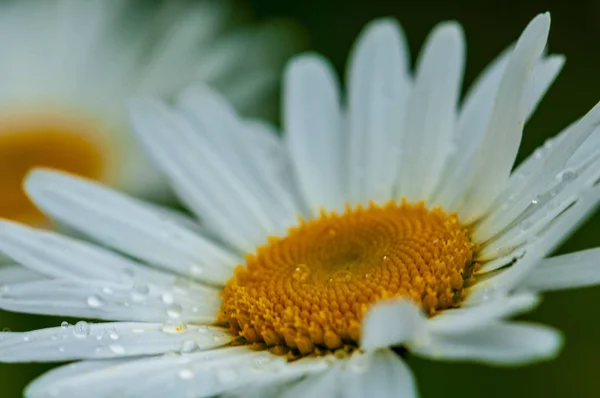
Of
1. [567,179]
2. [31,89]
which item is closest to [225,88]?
[31,89]

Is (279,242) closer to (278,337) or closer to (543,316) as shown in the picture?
(278,337)

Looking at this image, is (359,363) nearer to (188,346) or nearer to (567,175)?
(188,346)

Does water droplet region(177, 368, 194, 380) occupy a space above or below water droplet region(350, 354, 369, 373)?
above

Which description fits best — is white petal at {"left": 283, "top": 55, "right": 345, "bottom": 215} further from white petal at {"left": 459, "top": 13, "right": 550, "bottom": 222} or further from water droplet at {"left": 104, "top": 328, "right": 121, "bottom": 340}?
water droplet at {"left": 104, "top": 328, "right": 121, "bottom": 340}

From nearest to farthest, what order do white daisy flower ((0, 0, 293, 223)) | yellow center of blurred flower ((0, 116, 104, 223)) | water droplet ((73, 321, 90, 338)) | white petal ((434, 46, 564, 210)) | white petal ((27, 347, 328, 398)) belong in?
white petal ((27, 347, 328, 398)) → water droplet ((73, 321, 90, 338)) → white petal ((434, 46, 564, 210)) → yellow center of blurred flower ((0, 116, 104, 223)) → white daisy flower ((0, 0, 293, 223))

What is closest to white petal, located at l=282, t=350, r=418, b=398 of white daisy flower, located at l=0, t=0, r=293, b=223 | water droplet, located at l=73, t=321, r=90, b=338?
water droplet, located at l=73, t=321, r=90, b=338

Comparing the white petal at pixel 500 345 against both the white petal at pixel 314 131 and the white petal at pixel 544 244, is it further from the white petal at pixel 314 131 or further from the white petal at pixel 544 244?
the white petal at pixel 314 131

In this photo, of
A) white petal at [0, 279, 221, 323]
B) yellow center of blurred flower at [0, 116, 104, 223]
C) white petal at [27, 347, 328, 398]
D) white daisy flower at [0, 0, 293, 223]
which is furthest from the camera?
white daisy flower at [0, 0, 293, 223]

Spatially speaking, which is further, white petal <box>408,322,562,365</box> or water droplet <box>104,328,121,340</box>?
water droplet <box>104,328,121,340</box>
